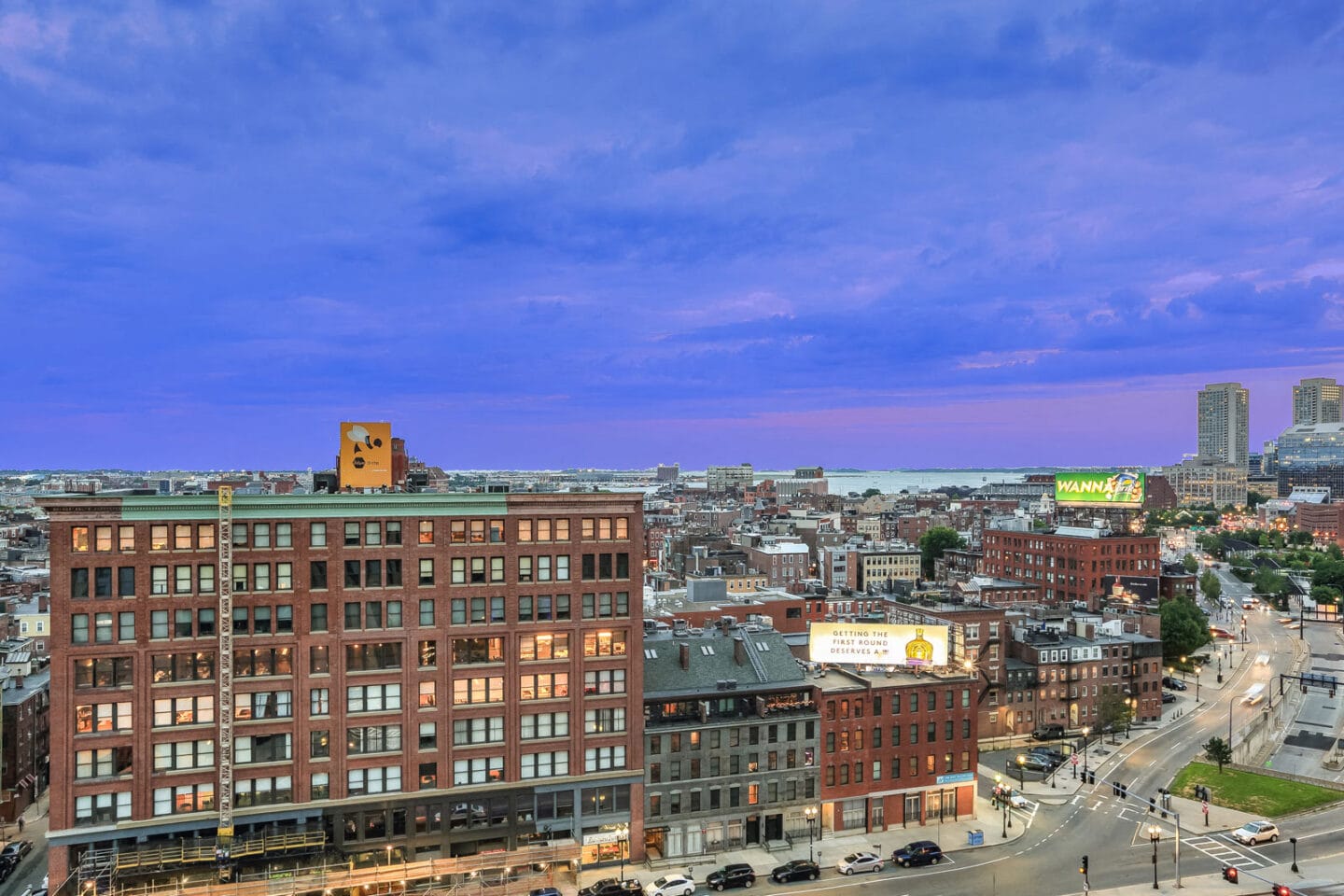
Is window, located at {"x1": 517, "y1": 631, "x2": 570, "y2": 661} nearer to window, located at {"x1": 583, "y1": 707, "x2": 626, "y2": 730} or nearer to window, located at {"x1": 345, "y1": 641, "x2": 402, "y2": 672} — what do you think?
window, located at {"x1": 583, "y1": 707, "x2": 626, "y2": 730}

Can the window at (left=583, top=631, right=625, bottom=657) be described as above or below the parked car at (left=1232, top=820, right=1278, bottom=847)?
above

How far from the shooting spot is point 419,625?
72500 mm

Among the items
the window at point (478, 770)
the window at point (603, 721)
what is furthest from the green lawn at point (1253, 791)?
the window at point (478, 770)

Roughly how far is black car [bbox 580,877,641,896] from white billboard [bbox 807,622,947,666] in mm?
30914

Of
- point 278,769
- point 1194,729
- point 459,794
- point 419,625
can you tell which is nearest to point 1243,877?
point 1194,729

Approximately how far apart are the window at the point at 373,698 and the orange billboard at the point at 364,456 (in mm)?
16238

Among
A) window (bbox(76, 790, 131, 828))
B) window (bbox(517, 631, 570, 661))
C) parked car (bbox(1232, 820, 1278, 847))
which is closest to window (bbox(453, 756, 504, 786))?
window (bbox(517, 631, 570, 661))

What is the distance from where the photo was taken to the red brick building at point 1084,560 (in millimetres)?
177250

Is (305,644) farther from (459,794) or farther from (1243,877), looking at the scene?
(1243,877)

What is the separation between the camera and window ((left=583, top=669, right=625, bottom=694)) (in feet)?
251

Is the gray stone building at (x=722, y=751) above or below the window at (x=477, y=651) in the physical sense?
below

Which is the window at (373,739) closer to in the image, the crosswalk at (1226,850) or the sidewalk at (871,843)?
the sidewalk at (871,843)

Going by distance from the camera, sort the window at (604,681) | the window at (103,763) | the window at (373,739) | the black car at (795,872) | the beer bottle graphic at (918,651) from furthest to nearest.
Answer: the beer bottle graphic at (918,651) → the window at (604,681) → the black car at (795,872) → the window at (373,739) → the window at (103,763)

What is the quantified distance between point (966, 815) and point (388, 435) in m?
64.7
